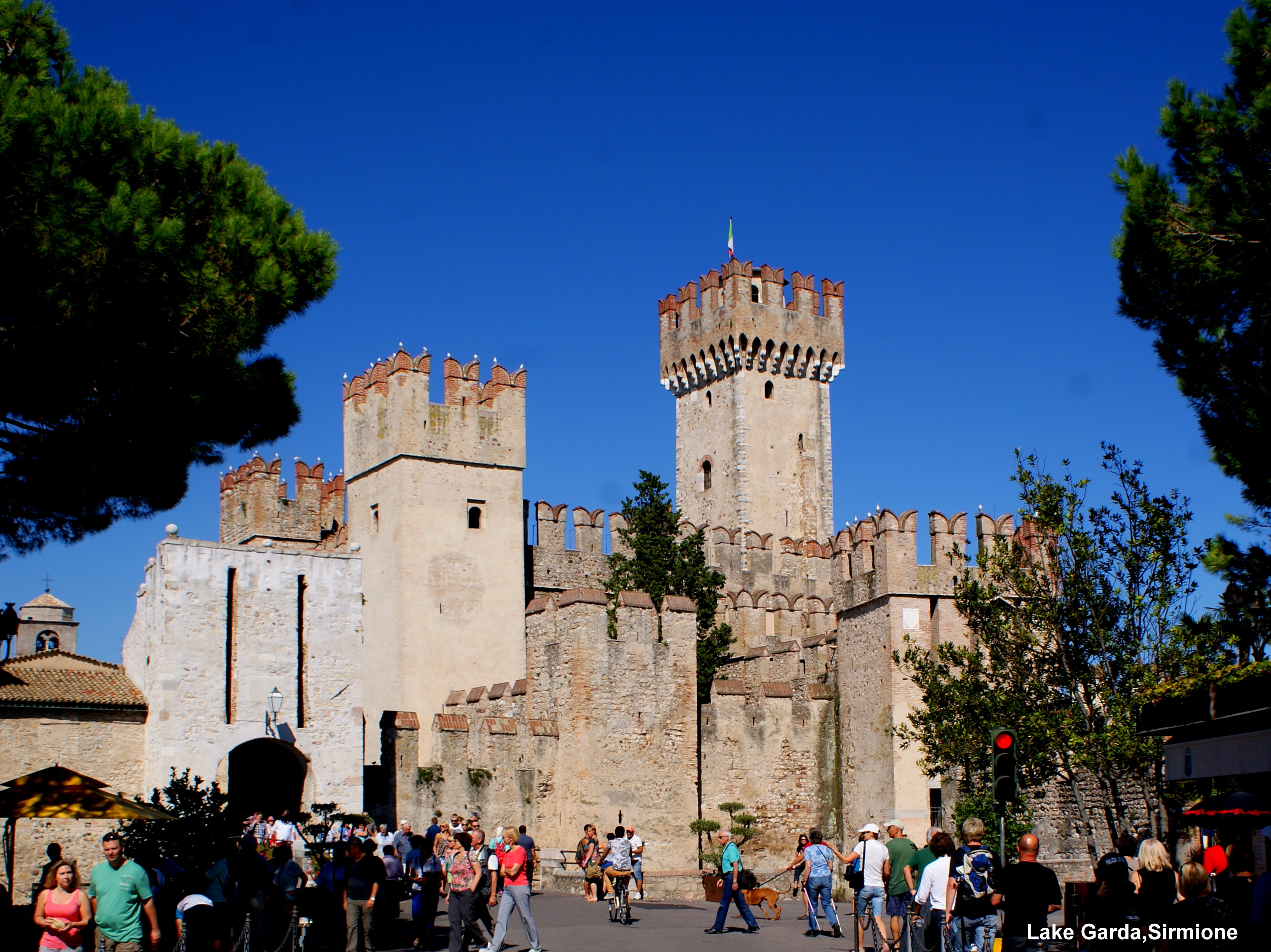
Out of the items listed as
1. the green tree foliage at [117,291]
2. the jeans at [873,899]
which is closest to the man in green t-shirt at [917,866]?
the jeans at [873,899]

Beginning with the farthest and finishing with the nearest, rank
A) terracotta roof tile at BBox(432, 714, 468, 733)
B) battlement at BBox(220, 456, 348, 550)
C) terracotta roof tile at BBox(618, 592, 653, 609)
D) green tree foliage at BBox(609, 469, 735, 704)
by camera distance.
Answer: battlement at BBox(220, 456, 348, 550) → green tree foliage at BBox(609, 469, 735, 704) → terracotta roof tile at BBox(432, 714, 468, 733) → terracotta roof tile at BBox(618, 592, 653, 609)

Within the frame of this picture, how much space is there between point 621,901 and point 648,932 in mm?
1391

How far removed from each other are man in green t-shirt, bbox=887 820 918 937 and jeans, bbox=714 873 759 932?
2765 millimetres

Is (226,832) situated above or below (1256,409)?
below

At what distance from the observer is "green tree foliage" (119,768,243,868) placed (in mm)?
15727

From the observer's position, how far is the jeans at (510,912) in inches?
630

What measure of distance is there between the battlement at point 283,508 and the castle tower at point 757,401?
16578 mm

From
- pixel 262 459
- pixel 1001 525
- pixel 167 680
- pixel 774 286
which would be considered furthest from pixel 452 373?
pixel 774 286

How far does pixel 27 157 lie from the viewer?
1566 cm

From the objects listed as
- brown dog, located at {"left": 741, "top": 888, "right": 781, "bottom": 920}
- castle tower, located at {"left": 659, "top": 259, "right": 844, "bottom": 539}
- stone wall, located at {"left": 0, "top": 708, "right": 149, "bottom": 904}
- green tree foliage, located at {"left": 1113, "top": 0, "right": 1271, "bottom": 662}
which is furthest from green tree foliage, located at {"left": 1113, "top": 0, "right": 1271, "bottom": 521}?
castle tower, located at {"left": 659, "top": 259, "right": 844, "bottom": 539}

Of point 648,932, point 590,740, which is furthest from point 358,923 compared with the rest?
point 590,740

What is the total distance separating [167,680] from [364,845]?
10.7 m

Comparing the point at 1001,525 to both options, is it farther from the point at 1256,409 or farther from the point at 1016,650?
the point at 1256,409

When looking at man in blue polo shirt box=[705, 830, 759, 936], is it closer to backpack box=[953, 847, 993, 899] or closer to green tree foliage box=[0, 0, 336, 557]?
backpack box=[953, 847, 993, 899]
